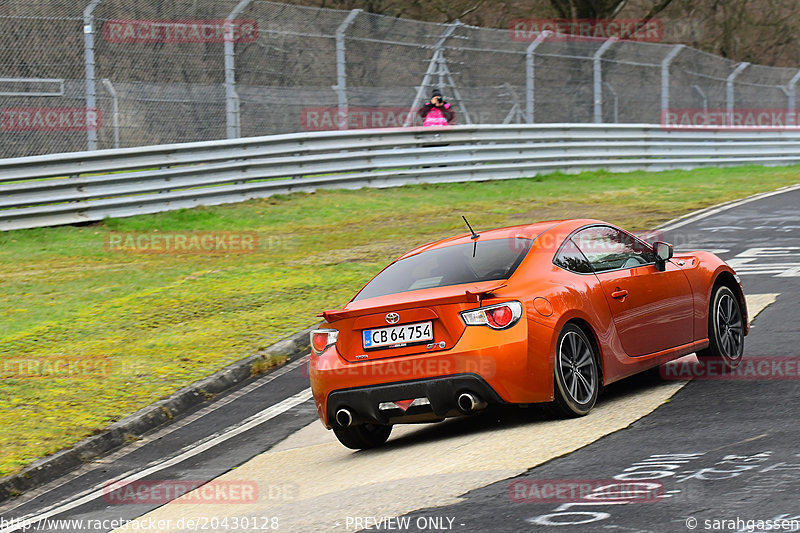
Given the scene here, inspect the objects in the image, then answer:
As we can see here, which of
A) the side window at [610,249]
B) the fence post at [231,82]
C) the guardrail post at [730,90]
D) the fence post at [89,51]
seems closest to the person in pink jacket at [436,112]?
the fence post at [231,82]

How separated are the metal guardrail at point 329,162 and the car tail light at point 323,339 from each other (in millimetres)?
11393

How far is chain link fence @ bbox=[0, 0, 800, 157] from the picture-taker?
59.4 feet

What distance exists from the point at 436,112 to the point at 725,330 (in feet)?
51.0

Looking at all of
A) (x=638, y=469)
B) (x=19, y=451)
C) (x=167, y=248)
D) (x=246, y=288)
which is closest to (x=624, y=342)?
(x=638, y=469)

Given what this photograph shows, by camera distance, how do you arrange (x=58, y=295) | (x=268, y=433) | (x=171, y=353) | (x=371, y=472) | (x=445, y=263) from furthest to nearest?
1. (x=58, y=295)
2. (x=171, y=353)
3. (x=268, y=433)
4. (x=445, y=263)
5. (x=371, y=472)

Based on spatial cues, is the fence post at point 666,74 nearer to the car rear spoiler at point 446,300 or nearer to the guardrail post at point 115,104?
the guardrail post at point 115,104

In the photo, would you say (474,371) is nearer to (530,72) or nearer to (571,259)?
(571,259)

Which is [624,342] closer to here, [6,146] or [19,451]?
[19,451]

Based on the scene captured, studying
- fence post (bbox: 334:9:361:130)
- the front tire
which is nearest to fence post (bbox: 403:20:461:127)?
fence post (bbox: 334:9:361:130)

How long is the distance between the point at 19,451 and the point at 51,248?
9472mm

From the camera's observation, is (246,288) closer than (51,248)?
Yes

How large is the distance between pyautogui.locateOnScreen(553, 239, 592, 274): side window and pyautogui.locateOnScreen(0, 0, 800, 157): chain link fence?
12194mm

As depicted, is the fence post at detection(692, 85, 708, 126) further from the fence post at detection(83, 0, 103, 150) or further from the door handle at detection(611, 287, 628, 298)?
the door handle at detection(611, 287, 628, 298)

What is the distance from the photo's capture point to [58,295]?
1394cm
